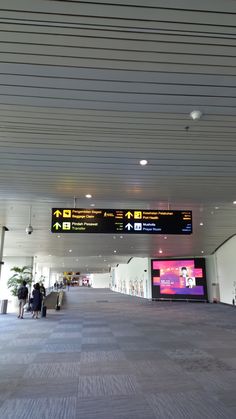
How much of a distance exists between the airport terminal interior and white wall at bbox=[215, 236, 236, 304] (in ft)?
33.6

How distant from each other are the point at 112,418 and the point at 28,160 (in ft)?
14.9

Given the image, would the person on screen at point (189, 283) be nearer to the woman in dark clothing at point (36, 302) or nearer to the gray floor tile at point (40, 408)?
the woman in dark clothing at point (36, 302)

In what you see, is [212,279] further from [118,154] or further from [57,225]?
[118,154]

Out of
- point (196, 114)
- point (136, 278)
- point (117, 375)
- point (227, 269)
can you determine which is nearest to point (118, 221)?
point (117, 375)

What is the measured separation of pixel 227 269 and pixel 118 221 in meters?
14.5

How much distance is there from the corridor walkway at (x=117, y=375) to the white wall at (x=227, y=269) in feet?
34.6

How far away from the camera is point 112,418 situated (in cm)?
359

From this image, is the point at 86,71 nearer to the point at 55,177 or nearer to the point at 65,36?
the point at 65,36

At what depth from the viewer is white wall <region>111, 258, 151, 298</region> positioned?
2810 centimetres

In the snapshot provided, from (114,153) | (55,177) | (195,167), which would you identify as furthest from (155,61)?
(55,177)

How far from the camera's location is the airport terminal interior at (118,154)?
126 inches

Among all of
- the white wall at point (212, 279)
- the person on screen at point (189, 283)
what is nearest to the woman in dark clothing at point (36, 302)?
the white wall at point (212, 279)

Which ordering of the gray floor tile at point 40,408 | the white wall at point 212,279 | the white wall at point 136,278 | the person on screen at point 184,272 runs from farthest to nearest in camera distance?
1. the white wall at point 136,278
2. the person on screen at point 184,272
3. the white wall at point 212,279
4. the gray floor tile at point 40,408

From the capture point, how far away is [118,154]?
5918 mm
